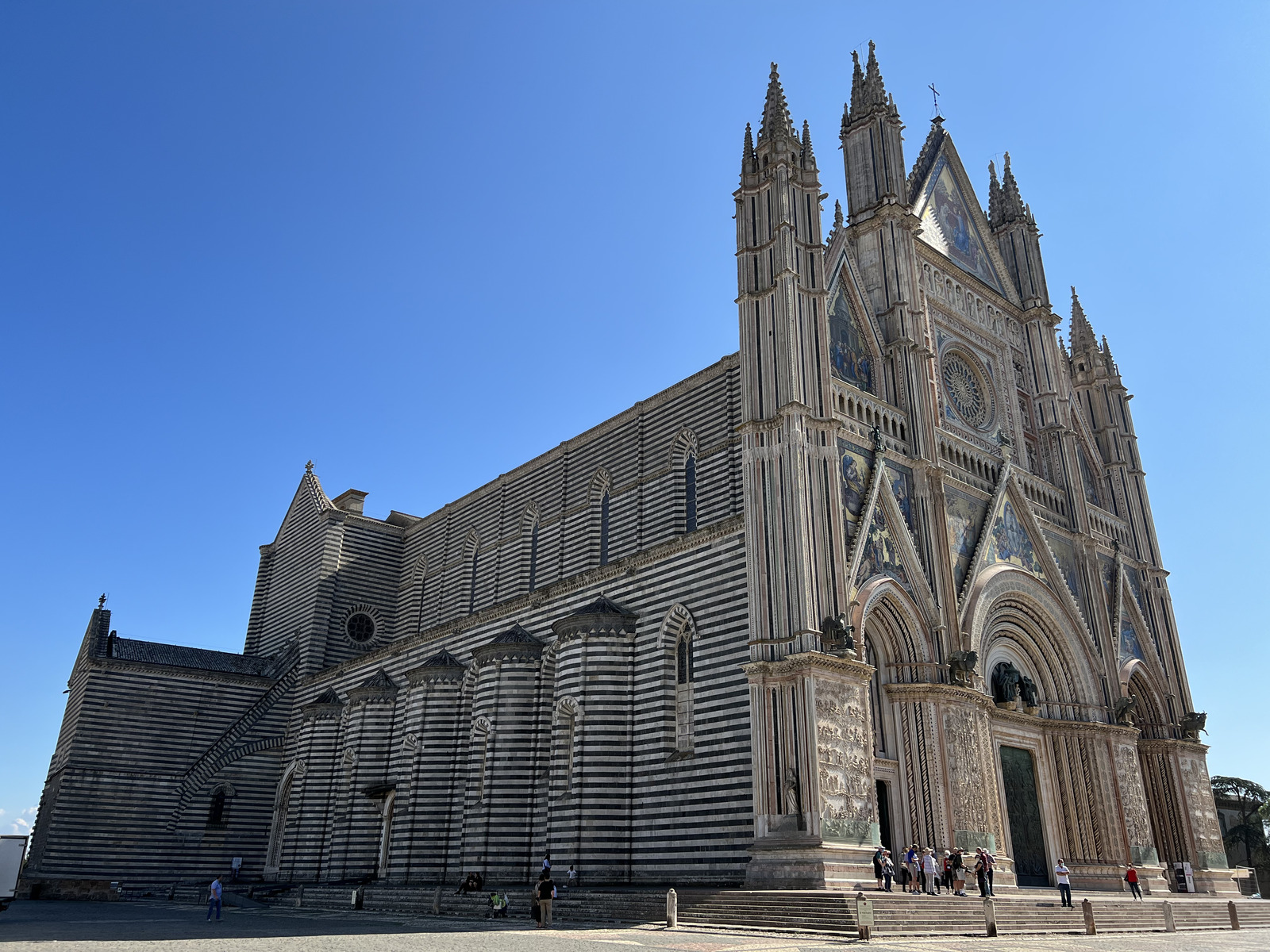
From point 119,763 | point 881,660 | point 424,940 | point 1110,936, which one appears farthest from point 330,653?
point 1110,936

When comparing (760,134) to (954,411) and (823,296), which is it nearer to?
(823,296)

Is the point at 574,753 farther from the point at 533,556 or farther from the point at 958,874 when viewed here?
the point at 533,556

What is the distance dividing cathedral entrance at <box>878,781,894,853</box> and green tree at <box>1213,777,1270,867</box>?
26.5 m

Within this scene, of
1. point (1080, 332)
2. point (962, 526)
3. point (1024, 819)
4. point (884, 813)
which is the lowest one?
point (884, 813)

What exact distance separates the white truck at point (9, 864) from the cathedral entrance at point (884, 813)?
16.0 meters

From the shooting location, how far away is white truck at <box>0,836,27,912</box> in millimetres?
16797

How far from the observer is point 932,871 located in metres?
16.9

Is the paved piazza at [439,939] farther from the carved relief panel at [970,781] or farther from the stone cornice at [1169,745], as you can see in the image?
the stone cornice at [1169,745]

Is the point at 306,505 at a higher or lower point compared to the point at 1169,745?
higher

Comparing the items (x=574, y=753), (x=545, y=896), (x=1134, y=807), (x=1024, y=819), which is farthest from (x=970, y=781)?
(x=545, y=896)

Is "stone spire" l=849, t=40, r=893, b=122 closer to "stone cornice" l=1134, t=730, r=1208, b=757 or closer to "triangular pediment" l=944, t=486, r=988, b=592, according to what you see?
"triangular pediment" l=944, t=486, r=988, b=592

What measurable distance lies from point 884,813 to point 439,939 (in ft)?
33.0

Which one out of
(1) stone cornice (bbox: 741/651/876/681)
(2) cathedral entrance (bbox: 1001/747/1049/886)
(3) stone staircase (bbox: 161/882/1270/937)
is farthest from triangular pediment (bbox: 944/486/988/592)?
(3) stone staircase (bbox: 161/882/1270/937)

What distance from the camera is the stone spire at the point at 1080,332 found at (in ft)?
105
